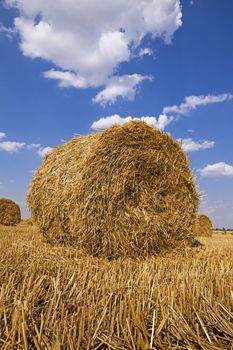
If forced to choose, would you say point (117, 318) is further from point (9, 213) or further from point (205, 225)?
point (9, 213)

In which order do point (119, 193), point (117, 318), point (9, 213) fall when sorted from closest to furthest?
point (117, 318) < point (119, 193) < point (9, 213)

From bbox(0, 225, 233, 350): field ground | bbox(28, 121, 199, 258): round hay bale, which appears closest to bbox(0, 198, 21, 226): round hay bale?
bbox(28, 121, 199, 258): round hay bale

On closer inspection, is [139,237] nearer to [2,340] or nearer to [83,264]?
[83,264]

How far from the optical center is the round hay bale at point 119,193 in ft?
18.4

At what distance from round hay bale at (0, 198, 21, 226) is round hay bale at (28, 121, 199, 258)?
378 inches

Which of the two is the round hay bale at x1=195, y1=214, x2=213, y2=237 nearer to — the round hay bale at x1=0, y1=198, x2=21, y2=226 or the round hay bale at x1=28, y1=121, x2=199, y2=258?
the round hay bale at x1=0, y1=198, x2=21, y2=226

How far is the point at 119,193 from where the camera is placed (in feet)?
18.8

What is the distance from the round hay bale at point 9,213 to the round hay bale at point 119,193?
9599 millimetres

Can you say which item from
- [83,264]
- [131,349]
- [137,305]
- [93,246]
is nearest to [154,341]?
[131,349]

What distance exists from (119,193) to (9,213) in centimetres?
1133

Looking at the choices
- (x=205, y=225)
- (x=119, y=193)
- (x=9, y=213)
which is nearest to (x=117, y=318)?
(x=119, y=193)

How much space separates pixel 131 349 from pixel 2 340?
25.0 inches

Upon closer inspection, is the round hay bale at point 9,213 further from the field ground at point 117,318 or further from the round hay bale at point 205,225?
the field ground at point 117,318

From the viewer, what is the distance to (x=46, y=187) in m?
6.56
